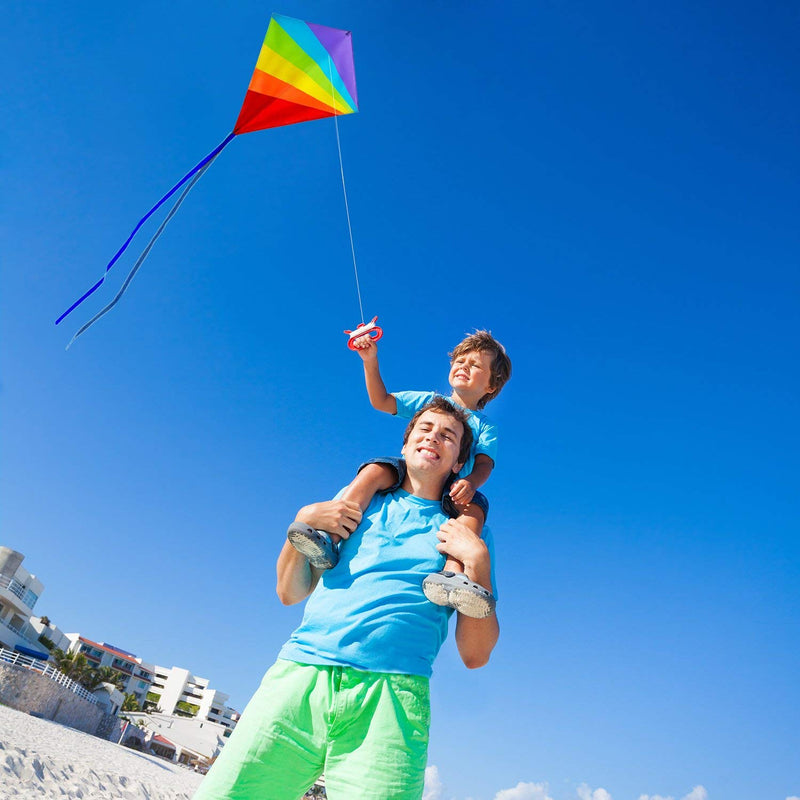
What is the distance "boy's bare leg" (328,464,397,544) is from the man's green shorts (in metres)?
0.67

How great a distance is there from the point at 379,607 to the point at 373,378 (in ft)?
5.51

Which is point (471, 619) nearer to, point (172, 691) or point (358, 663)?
point (358, 663)

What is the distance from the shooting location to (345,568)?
2.15m

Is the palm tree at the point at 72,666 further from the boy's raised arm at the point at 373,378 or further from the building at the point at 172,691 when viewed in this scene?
the boy's raised arm at the point at 373,378

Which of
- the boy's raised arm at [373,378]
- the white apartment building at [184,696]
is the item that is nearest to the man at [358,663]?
the boy's raised arm at [373,378]

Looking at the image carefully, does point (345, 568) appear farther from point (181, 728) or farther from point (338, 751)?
point (181, 728)

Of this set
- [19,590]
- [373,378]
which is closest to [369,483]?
[373,378]

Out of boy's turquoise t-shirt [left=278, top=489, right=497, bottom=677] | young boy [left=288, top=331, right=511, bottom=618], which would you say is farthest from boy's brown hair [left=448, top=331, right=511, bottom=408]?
boy's turquoise t-shirt [left=278, top=489, right=497, bottom=677]

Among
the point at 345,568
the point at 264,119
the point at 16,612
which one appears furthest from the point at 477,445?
the point at 16,612

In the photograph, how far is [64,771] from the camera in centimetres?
1211

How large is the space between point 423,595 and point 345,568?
0.31 metres

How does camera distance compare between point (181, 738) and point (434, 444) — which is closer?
point (434, 444)

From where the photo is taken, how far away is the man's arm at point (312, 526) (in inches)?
84.4

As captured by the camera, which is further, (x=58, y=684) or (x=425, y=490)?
(x=58, y=684)
